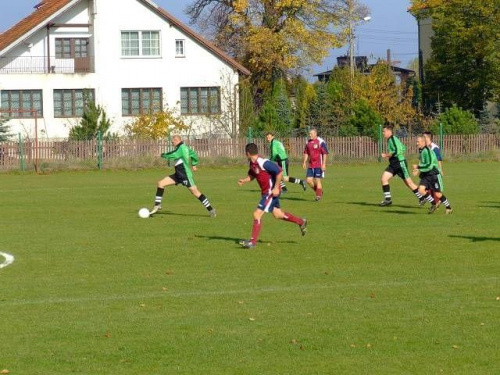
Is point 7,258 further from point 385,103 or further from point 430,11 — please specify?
point 430,11

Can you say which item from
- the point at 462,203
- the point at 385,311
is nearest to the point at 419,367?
the point at 385,311

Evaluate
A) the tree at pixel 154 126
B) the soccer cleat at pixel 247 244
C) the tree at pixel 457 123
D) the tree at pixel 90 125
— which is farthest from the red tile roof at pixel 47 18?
the soccer cleat at pixel 247 244

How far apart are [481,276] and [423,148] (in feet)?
30.4

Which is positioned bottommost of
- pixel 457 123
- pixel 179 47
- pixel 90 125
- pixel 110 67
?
pixel 457 123

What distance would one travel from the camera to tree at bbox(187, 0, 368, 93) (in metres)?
64.6

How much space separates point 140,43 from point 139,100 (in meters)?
3.29

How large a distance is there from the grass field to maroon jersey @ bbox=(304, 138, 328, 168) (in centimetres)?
228

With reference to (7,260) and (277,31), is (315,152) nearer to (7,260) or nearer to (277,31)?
(7,260)

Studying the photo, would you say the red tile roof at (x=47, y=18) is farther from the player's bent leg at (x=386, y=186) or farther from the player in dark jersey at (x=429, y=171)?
the player in dark jersey at (x=429, y=171)

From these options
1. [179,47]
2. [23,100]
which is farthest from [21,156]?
[179,47]

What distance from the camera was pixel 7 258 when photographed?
1658cm

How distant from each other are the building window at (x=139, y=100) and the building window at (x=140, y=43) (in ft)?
7.01

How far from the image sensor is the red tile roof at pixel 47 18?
58.7 meters

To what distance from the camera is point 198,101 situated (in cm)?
6350
